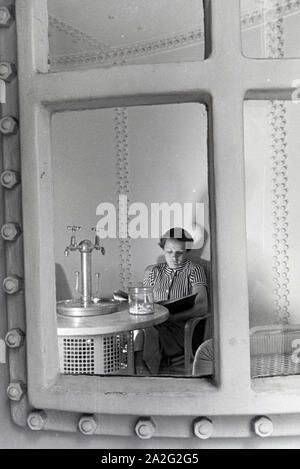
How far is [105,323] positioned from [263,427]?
1.52 m

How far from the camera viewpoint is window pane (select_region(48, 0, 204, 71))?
3.77 m

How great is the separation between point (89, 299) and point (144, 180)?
1.82m

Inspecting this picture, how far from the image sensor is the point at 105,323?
237cm

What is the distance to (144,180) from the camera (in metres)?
4.37

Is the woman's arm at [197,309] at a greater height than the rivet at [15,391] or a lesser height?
lesser

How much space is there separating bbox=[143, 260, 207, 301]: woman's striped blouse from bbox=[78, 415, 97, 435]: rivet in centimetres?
264

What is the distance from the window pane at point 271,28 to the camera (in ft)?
10.3

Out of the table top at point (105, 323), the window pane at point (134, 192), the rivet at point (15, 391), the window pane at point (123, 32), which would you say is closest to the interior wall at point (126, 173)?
the window pane at point (134, 192)

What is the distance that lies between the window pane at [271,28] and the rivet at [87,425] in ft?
9.10

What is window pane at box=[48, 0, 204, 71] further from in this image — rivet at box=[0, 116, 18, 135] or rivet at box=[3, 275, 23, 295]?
rivet at box=[3, 275, 23, 295]

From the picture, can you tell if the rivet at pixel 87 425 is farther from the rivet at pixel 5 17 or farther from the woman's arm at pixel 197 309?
the woman's arm at pixel 197 309

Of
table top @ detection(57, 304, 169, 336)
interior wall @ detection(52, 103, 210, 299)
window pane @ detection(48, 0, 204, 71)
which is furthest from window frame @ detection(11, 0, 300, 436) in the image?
interior wall @ detection(52, 103, 210, 299)
